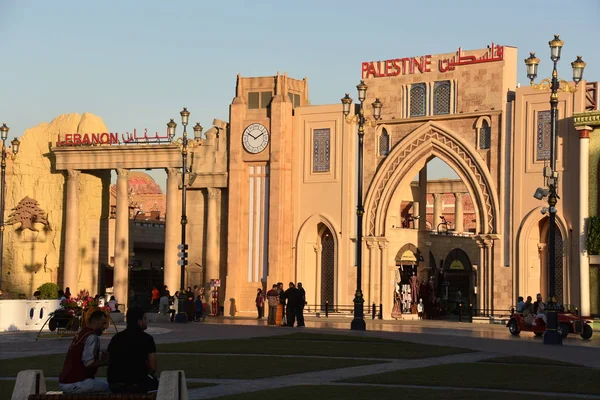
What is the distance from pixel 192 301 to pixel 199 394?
3207 cm

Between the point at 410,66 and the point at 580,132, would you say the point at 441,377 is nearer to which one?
the point at 580,132

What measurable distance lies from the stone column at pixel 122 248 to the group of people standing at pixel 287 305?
1663cm

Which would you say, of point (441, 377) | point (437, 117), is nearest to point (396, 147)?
point (437, 117)

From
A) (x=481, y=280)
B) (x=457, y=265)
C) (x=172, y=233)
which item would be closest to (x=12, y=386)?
(x=481, y=280)

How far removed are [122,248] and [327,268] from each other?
36.5ft

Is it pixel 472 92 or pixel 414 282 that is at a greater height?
pixel 472 92

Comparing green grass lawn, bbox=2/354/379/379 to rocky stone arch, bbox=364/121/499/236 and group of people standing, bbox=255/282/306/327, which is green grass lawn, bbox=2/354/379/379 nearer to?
group of people standing, bbox=255/282/306/327

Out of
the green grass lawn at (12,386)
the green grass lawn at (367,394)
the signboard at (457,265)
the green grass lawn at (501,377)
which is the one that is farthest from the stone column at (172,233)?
the green grass lawn at (367,394)

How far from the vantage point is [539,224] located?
51.8 metres

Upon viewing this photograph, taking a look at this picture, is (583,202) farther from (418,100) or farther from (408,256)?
(408,256)

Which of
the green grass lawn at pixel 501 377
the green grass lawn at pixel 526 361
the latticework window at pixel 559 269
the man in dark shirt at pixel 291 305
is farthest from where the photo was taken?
the latticework window at pixel 559 269

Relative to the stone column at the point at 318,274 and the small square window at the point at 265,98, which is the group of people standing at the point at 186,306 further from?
the small square window at the point at 265,98

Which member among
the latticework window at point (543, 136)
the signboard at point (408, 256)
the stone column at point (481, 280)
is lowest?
the stone column at point (481, 280)

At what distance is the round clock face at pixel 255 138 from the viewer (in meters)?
59.1
